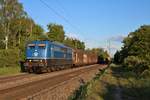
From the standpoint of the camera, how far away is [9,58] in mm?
44688

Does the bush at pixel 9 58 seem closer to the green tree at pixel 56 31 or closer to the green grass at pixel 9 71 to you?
the green grass at pixel 9 71

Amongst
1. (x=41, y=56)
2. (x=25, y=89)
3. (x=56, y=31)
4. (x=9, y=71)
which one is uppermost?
(x=56, y=31)

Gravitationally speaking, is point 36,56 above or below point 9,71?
above

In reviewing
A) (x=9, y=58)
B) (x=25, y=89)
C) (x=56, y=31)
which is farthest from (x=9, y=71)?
(x=56, y=31)

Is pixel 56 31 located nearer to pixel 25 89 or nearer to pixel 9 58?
pixel 9 58

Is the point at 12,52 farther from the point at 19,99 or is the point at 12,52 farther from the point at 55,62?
the point at 19,99

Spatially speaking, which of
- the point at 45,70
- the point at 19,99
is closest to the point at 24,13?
the point at 45,70

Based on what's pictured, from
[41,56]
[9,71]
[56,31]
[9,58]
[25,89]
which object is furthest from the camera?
[56,31]

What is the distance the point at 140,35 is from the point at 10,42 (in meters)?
37.5

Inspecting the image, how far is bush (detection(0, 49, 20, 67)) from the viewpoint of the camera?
43547 mm

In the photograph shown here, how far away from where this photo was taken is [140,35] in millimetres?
42625

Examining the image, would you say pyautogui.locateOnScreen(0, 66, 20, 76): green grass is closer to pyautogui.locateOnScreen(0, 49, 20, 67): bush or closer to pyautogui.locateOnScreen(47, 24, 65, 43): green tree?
pyautogui.locateOnScreen(0, 49, 20, 67): bush

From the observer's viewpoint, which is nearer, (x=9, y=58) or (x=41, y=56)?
(x=41, y=56)

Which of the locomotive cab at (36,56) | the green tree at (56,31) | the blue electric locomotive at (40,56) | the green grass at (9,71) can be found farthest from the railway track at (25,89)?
the green tree at (56,31)
